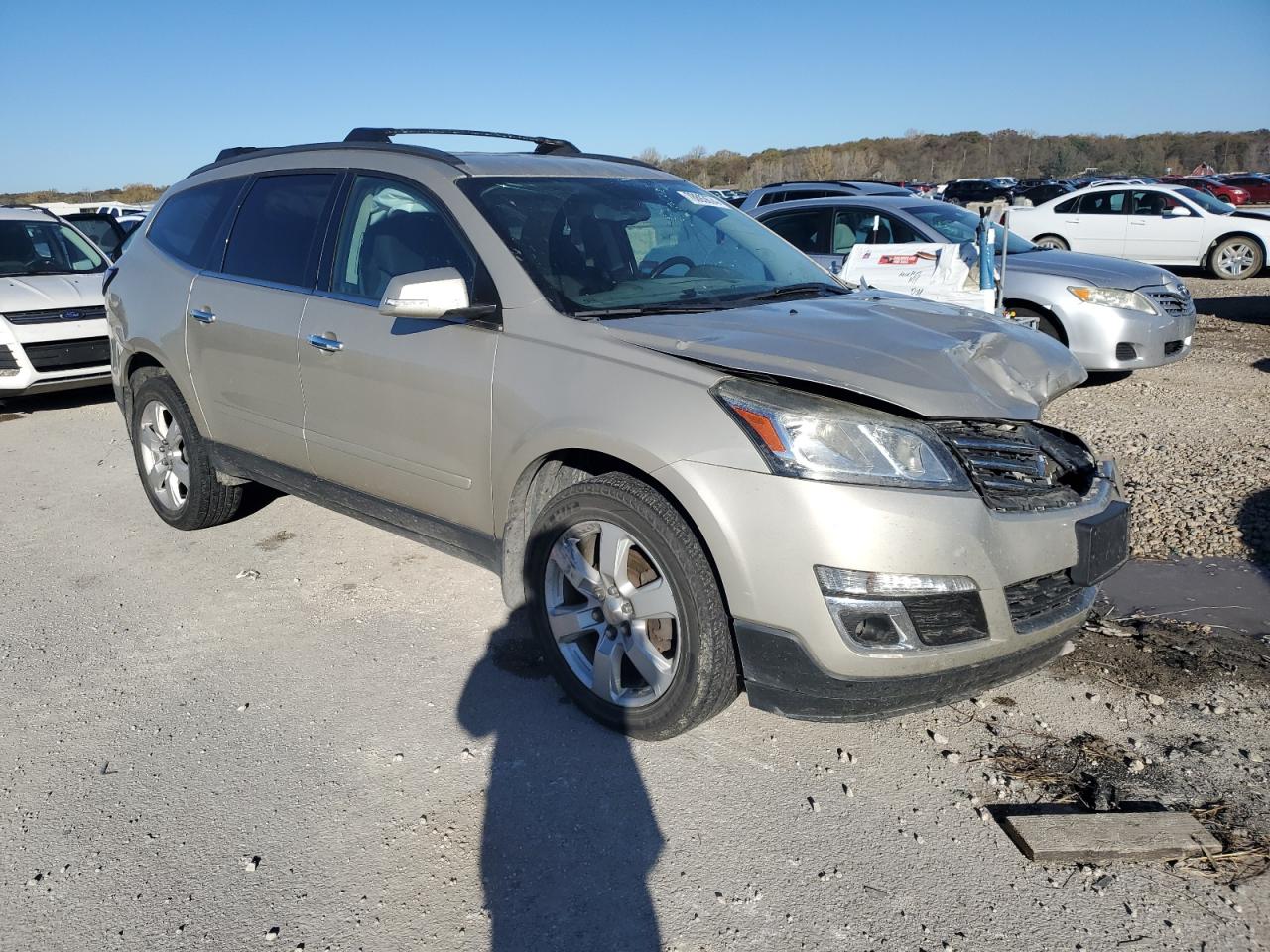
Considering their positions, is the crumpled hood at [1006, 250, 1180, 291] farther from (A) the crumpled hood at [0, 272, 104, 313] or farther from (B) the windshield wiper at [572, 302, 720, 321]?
(A) the crumpled hood at [0, 272, 104, 313]

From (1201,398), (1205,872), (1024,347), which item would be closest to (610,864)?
(1205,872)

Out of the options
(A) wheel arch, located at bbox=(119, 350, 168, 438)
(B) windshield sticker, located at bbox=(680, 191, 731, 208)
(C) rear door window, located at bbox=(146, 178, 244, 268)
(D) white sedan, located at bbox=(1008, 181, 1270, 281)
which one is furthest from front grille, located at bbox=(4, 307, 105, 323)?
(D) white sedan, located at bbox=(1008, 181, 1270, 281)

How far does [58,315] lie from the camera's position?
8.24m

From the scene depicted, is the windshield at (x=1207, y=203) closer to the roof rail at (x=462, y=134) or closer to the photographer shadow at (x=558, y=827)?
the roof rail at (x=462, y=134)

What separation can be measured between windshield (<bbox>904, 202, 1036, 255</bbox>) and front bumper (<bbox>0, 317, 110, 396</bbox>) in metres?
7.22

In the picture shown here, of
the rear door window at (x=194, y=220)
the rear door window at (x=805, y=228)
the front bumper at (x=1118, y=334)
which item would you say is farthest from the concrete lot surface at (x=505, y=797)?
the rear door window at (x=805, y=228)

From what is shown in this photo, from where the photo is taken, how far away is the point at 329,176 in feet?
13.5

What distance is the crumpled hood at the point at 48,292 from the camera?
8.16 m

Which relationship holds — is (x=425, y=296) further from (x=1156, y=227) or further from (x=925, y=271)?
Answer: (x=1156, y=227)

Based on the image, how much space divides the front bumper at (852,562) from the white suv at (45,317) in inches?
286

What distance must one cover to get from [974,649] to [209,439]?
3.67m

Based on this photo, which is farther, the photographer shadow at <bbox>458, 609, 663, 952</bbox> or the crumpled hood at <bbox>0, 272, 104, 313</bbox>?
the crumpled hood at <bbox>0, 272, 104, 313</bbox>

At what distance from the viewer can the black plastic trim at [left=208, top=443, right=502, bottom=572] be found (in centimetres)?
358

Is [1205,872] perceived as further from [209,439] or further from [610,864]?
[209,439]
